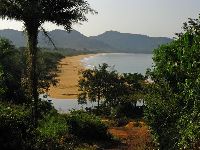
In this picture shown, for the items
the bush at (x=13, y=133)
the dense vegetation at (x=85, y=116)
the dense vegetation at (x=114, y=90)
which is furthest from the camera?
the dense vegetation at (x=114, y=90)

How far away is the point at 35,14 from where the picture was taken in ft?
62.2

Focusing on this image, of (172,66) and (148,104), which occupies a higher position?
(172,66)

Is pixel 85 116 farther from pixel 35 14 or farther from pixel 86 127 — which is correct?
pixel 35 14

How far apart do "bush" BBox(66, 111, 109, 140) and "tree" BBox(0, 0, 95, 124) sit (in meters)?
8.85

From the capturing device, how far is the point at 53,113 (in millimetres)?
29984

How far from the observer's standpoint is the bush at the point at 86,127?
93.9 ft

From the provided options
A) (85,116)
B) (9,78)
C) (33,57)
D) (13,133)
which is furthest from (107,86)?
(13,133)

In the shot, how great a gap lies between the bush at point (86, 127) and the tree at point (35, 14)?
348 inches

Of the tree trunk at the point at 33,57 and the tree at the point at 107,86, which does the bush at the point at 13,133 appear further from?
the tree at the point at 107,86

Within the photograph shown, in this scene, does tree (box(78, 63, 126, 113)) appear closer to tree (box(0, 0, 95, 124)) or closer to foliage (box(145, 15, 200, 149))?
foliage (box(145, 15, 200, 149))

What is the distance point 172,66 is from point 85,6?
541 cm

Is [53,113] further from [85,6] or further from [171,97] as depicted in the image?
[85,6]

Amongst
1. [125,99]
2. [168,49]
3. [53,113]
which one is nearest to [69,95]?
[125,99]

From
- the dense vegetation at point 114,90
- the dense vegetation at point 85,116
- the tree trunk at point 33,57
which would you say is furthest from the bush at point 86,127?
the dense vegetation at point 114,90
